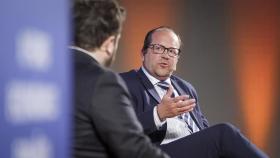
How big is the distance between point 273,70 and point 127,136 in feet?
8.83

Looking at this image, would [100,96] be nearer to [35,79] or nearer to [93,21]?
[93,21]

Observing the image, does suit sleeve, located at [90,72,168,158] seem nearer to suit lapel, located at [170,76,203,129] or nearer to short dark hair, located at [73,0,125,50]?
short dark hair, located at [73,0,125,50]

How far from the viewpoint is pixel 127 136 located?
1.18m

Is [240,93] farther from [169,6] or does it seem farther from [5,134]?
[5,134]

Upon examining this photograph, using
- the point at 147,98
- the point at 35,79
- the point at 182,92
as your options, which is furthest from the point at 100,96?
the point at 182,92

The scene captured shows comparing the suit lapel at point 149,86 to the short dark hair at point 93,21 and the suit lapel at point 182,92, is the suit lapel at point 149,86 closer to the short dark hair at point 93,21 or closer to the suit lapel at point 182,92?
the suit lapel at point 182,92

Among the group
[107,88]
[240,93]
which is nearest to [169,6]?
[240,93]

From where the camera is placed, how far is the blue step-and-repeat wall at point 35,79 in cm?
71

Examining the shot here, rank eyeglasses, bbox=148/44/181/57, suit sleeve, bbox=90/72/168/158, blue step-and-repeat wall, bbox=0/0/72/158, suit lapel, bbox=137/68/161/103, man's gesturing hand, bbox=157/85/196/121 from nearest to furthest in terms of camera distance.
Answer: blue step-and-repeat wall, bbox=0/0/72/158
suit sleeve, bbox=90/72/168/158
man's gesturing hand, bbox=157/85/196/121
suit lapel, bbox=137/68/161/103
eyeglasses, bbox=148/44/181/57

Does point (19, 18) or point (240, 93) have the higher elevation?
point (19, 18)

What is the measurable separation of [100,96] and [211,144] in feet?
3.10

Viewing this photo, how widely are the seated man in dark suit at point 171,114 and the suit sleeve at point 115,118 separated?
0.80 metres

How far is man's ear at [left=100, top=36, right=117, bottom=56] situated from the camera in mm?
1302

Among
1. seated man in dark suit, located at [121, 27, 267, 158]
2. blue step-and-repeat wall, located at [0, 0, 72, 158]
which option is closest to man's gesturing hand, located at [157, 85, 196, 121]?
seated man in dark suit, located at [121, 27, 267, 158]
